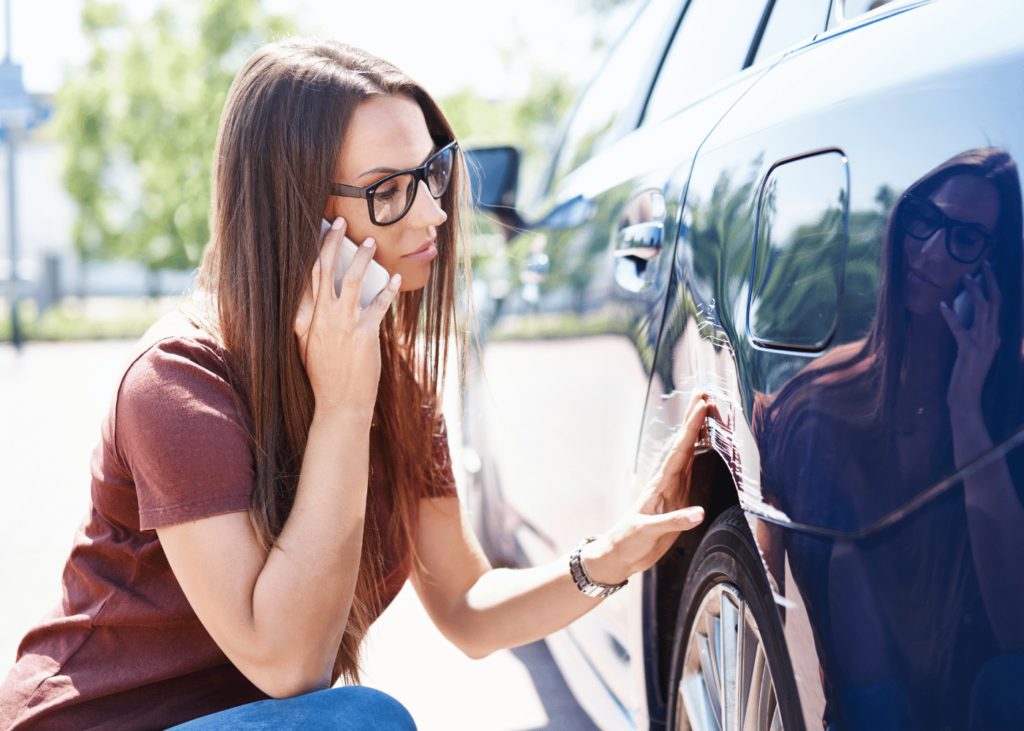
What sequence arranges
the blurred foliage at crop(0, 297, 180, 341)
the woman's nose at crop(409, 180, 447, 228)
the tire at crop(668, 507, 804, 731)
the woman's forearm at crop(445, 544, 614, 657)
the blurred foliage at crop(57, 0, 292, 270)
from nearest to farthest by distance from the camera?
1. the tire at crop(668, 507, 804, 731)
2. the woman's nose at crop(409, 180, 447, 228)
3. the woman's forearm at crop(445, 544, 614, 657)
4. the blurred foliage at crop(0, 297, 180, 341)
5. the blurred foliage at crop(57, 0, 292, 270)

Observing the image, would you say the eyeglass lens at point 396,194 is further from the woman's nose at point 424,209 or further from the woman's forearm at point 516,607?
the woman's forearm at point 516,607

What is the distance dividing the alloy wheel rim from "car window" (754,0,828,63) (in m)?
0.87

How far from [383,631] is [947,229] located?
3.09 metres

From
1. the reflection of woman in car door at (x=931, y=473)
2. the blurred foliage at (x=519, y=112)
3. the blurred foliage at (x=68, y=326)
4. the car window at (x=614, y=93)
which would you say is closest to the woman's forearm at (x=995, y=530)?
the reflection of woman in car door at (x=931, y=473)

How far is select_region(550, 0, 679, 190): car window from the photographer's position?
2465 millimetres

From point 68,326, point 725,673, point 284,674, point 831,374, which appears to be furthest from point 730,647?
point 68,326

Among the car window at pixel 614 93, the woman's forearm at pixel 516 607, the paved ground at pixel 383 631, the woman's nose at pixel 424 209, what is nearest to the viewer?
the woman's nose at pixel 424 209

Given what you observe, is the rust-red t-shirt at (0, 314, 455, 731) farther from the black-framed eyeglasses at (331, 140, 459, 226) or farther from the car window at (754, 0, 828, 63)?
the car window at (754, 0, 828, 63)

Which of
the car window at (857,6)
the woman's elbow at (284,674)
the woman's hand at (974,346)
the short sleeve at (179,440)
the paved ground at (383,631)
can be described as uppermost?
the car window at (857,6)

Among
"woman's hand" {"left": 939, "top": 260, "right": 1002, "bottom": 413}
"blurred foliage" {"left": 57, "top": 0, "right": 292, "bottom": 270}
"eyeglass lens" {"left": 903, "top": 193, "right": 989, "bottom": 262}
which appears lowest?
"woman's hand" {"left": 939, "top": 260, "right": 1002, "bottom": 413}

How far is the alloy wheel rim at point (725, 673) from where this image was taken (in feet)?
3.89

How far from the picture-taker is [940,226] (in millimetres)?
828

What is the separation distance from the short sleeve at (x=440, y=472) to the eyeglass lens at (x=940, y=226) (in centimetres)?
118

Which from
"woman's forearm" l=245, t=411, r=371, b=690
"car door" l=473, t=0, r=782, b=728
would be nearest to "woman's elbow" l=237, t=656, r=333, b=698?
"woman's forearm" l=245, t=411, r=371, b=690
